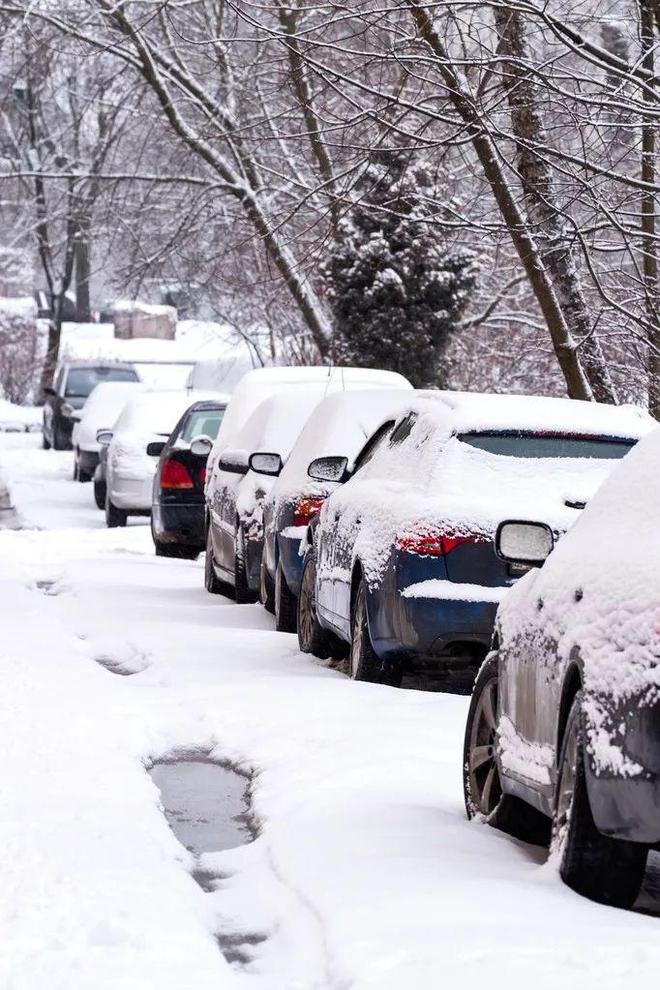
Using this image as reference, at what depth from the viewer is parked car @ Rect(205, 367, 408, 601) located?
15047 mm

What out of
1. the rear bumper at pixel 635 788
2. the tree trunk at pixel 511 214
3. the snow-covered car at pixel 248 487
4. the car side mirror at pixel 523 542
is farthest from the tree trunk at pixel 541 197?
the rear bumper at pixel 635 788

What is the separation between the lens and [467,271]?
1059 inches

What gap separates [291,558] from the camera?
12977 mm

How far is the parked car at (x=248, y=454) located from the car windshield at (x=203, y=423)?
218 cm

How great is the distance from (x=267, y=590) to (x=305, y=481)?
1.69 m

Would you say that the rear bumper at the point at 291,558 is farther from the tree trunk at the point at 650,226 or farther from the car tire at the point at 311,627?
the tree trunk at the point at 650,226

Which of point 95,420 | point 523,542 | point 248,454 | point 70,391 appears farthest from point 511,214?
point 70,391

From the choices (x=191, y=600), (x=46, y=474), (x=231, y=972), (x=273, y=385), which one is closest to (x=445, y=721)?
(x=231, y=972)

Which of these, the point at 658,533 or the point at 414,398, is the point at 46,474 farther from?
the point at 658,533

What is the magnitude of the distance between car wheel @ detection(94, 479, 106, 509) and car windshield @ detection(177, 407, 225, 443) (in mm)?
8027

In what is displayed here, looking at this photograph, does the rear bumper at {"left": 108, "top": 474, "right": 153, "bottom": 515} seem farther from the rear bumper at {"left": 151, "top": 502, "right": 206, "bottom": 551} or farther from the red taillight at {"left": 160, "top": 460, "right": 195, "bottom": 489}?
the red taillight at {"left": 160, "top": 460, "right": 195, "bottom": 489}

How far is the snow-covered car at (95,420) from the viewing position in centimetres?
3294

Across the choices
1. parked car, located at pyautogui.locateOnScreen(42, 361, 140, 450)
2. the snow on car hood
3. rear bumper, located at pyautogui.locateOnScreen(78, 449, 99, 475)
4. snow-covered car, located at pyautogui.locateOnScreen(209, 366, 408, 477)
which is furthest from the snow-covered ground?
parked car, located at pyautogui.locateOnScreen(42, 361, 140, 450)

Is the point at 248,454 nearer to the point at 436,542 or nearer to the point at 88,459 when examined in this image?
the point at 436,542
